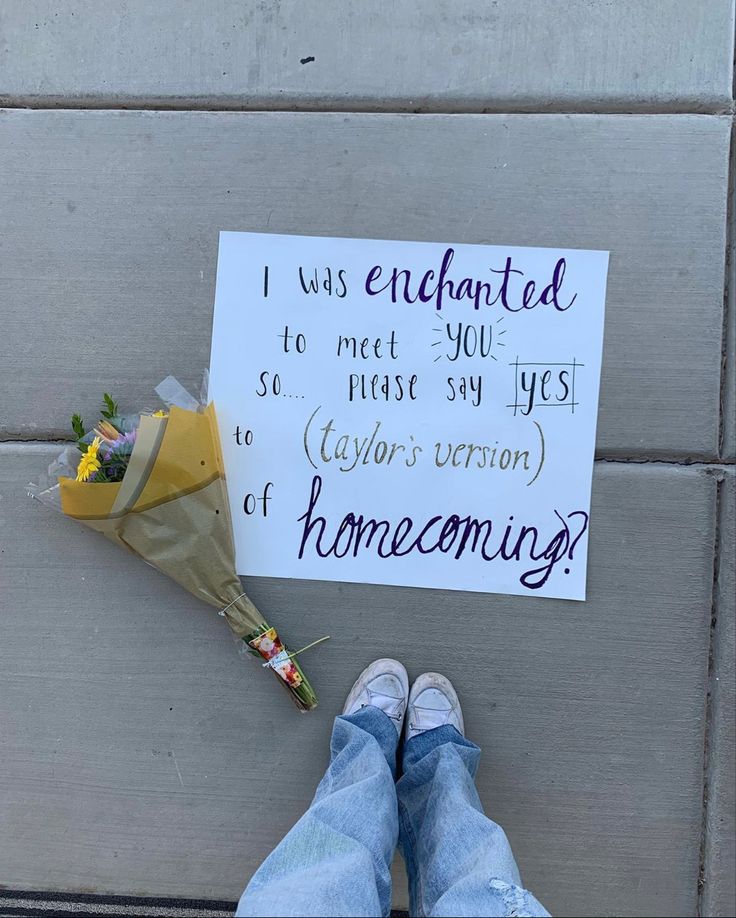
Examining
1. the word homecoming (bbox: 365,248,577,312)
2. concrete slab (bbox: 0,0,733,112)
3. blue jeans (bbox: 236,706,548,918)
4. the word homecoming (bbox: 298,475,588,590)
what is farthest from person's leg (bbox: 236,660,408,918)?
concrete slab (bbox: 0,0,733,112)

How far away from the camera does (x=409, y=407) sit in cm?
115

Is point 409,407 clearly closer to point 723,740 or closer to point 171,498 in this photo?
point 171,498

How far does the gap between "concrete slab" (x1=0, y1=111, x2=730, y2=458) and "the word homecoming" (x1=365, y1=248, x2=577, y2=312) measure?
0.21ft

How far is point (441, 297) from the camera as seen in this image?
1.14 metres

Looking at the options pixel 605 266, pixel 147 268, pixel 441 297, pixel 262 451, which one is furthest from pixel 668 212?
pixel 147 268

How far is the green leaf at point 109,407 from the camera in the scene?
1.12 m

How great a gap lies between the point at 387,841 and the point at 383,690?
0.24 m

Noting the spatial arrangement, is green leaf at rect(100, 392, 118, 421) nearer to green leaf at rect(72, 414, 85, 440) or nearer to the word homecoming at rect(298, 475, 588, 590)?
green leaf at rect(72, 414, 85, 440)

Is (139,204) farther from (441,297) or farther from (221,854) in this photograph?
(221,854)

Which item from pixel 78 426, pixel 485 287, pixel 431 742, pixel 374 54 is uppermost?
pixel 374 54

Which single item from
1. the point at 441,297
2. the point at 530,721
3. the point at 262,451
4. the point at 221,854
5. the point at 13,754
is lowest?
the point at 221,854

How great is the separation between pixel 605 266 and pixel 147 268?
0.84 meters

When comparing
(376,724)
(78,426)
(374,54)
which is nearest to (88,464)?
(78,426)

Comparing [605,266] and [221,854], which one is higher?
[605,266]
